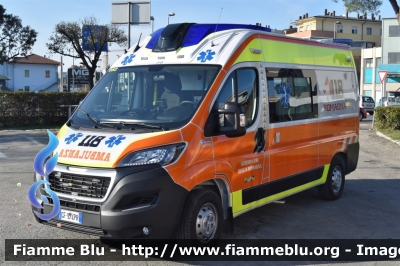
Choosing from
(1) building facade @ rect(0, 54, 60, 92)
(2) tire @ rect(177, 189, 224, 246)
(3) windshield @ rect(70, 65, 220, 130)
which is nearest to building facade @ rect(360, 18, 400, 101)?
(1) building facade @ rect(0, 54, 60, 92)

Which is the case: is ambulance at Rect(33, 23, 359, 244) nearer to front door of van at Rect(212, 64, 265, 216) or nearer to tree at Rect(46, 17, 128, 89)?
front door of van at Rect(212, 64, 265, 216)

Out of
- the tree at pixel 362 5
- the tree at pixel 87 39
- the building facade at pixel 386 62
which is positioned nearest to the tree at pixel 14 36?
the tree at pixel 87 39

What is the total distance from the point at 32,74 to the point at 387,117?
7823cm

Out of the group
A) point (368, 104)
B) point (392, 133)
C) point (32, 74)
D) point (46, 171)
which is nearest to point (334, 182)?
point (46, 171)

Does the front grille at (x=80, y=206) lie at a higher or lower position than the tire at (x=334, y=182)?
higher

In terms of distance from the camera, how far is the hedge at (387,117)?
67.3ft

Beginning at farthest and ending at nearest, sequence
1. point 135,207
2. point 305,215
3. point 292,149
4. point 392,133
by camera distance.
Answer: point 392,133, point 305,215, point 292,149, point 135,207

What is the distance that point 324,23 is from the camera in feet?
282

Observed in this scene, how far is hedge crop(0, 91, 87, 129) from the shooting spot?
20922 millimetres

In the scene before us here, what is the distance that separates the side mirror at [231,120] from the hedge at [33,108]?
678 inches

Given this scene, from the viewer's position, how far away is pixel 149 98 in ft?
19.6

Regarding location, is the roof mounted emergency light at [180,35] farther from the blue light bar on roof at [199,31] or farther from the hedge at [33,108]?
the hedge at [33,108]

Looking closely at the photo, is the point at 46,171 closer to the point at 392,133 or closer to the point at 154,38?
the point at 154,38

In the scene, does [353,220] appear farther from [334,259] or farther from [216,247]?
[216,247]
